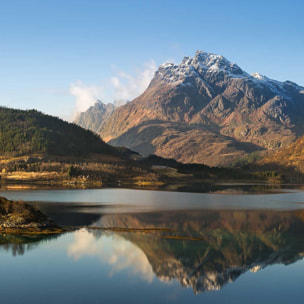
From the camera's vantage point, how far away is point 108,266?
50.0m

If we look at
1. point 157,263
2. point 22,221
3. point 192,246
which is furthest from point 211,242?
point 22,221

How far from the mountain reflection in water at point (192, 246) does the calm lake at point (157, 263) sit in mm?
119

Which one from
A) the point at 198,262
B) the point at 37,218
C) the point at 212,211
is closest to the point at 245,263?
the point at 198,262

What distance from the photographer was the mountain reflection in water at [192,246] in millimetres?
48750

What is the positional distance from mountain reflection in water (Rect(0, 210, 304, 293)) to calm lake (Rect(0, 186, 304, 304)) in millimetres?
119

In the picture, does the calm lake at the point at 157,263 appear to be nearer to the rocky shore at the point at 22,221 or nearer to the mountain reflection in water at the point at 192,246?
the mountain reflection in water at the point at 192,246

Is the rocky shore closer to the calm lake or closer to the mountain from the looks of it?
the calm lake

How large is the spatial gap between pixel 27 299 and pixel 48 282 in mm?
5103

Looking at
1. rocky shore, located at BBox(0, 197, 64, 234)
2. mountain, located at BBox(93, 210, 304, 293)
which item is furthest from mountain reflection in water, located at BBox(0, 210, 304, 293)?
rocky shore, located at BBox(0, 197, 64, 234)

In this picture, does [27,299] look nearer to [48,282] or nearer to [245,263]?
[48,282]

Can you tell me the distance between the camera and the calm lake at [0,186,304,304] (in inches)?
1602

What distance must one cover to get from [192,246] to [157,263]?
998 centimetres

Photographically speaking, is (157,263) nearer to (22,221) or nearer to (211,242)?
(211,242)

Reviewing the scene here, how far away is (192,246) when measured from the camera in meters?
60.3
